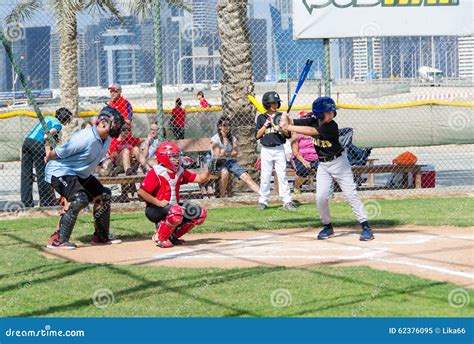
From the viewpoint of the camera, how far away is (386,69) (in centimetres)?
2102

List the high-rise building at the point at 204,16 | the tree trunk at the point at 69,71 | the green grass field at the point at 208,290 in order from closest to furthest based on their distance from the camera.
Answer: the green grass field at the point at 208,290, the high-rise building at the point at 204,16, the tree trunk at the point at 69,71

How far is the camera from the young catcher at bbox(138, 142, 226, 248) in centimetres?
1091

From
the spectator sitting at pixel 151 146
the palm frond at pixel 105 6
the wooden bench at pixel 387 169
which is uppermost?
the palm frond at pixel 105 6

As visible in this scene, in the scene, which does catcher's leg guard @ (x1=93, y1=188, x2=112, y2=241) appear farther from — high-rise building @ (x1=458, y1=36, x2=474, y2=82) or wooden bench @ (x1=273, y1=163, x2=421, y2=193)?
high-rise building @ (x1=458, y1=36, x2=474, y2=82)

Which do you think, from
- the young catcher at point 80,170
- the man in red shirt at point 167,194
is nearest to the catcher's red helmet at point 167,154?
the man in red shirt at point 167,194

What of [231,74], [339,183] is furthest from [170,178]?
[231,74]

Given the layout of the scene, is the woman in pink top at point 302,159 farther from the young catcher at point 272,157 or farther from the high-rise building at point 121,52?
the high-rise building at point 121,52

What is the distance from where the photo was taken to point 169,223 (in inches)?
432

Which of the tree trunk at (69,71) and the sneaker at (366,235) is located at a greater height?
the tree trunk at (69,71)

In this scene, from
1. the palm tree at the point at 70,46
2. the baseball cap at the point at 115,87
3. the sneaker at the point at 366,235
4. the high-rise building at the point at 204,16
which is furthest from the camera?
the palm tree at the point at 70,46

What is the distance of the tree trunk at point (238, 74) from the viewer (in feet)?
55.3

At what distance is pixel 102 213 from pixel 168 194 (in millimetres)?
827

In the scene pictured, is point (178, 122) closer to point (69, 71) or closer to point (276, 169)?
point (69, 71)

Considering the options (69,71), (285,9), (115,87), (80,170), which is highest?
(285,9)
